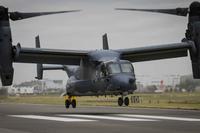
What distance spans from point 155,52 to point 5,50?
46.3 ft

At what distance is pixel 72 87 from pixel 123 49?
488cm

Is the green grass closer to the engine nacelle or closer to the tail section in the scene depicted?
the tail section

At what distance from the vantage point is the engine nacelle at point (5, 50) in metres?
26.7

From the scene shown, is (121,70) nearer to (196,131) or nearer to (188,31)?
(188,31)

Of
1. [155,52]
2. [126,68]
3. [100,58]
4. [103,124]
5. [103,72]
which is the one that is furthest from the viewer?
[155,52]

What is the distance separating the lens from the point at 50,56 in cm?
3556

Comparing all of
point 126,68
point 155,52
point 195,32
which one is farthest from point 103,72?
point 195,32

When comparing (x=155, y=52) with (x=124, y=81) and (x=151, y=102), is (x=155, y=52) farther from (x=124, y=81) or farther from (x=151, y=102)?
(x=151, y=102)

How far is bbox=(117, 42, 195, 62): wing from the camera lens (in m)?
35.0

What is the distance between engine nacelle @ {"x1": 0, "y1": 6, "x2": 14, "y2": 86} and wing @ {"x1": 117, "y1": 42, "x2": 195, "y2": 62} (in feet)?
33.0

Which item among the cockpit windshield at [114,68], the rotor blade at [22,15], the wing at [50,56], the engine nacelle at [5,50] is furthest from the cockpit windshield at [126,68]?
the engine nacelle at [5,50]

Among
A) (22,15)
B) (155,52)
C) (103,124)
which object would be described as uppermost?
(22,15)

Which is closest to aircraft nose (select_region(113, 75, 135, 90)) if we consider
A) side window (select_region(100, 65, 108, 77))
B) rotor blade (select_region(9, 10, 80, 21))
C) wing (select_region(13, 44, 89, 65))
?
side window (select_region(100, 65, 108, 77))

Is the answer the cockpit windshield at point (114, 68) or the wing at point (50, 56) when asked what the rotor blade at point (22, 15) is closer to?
the wing at point (50, 56)
